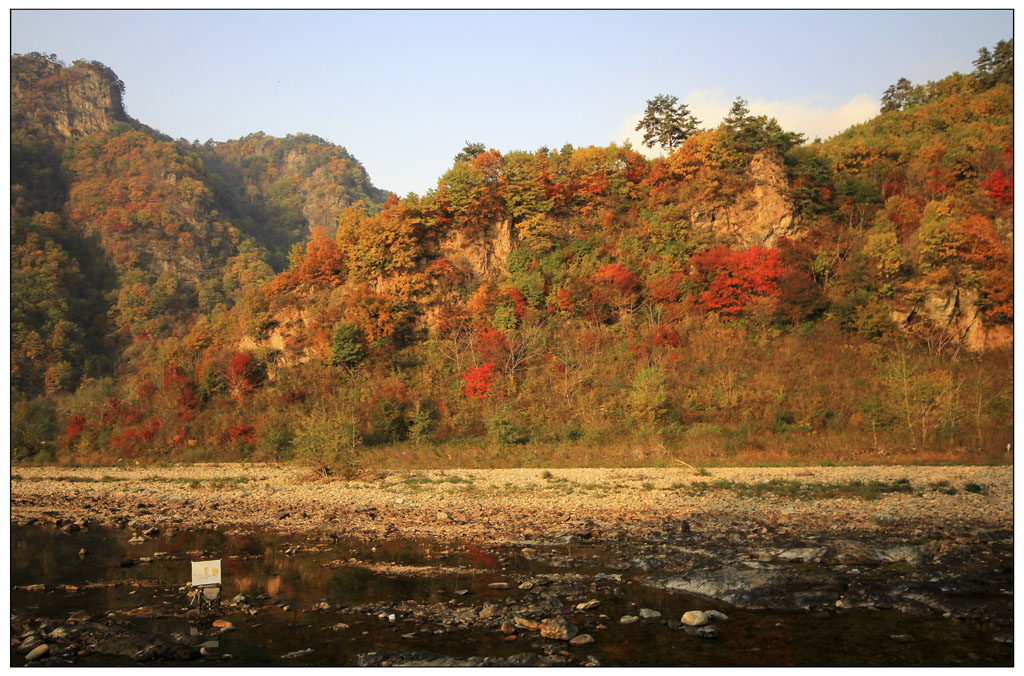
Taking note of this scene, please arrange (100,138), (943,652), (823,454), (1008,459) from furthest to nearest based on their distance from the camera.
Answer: (100,138), (823,454), (1008,459), (943,652)

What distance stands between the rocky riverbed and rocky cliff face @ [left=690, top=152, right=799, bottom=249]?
2423cm

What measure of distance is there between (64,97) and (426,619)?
104 m

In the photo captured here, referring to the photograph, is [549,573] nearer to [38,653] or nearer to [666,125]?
[38,653]

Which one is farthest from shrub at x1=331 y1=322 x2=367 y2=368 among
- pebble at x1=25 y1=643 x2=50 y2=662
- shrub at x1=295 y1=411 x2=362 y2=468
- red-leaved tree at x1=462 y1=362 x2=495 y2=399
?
pebble at x1=25 y1=643 x2=50 y2=662

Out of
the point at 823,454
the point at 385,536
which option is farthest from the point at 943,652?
the point at 823,454

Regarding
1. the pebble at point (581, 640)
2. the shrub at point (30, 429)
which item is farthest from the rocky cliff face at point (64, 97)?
the pebble at point (581, 640)

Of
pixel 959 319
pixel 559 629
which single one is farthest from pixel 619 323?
pixel 559 629

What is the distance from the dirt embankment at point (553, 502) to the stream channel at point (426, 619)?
259cm

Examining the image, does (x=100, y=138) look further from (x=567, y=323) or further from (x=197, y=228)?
(x=567, y=323)

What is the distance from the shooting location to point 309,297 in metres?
46.7

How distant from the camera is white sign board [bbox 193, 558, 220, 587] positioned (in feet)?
36.0

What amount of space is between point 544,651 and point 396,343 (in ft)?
115

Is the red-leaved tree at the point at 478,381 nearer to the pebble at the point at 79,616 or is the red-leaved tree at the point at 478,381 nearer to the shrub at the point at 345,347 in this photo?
the shrub at the point at 345,347

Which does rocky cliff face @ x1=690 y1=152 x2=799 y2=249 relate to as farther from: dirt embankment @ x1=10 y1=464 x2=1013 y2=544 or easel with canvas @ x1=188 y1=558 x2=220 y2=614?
easel with canvas @ x1=188 y1=558 x2=220 y2=614
